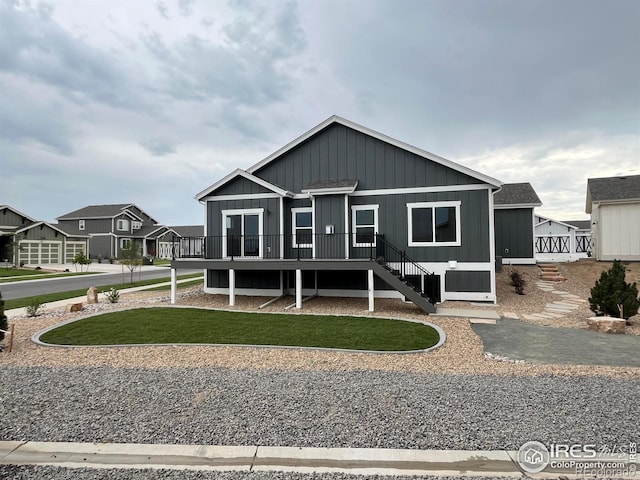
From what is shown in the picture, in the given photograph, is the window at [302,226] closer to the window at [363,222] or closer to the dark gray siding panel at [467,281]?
the window at [363,222]

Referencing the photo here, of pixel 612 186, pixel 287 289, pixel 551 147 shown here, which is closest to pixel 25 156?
pixel 287 289

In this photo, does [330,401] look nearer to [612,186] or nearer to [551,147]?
[551,147]

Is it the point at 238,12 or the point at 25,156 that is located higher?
the point at 238,12

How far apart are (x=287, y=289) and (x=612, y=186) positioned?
19286 millimetres

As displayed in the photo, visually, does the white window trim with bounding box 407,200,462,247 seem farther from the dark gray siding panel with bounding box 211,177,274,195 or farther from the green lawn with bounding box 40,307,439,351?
the dark gray siding panel with bounding box 211,177,274,195

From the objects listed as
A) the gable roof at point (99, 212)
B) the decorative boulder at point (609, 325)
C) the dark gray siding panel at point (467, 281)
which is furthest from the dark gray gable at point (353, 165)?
the gable roof at point (99, 212)

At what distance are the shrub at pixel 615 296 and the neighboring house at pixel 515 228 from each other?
9.68 metres

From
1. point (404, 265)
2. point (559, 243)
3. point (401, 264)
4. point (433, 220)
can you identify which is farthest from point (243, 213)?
point (559, 243)

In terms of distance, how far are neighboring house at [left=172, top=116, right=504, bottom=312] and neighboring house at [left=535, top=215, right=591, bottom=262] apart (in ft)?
57.8

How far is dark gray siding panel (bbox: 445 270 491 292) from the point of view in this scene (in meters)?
12.3

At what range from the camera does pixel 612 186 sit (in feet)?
60.4

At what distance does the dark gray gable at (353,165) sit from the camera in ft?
42.7

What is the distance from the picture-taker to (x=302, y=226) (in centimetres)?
1402

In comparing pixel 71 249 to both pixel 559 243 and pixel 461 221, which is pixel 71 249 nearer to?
pixel 461 221
